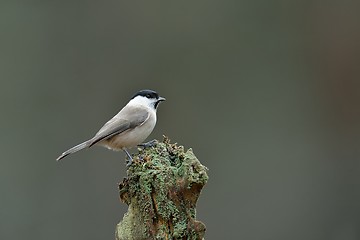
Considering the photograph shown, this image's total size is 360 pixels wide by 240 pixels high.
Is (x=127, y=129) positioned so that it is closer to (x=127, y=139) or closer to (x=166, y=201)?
(x=127, y=139)

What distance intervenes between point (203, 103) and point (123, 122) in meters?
2.54

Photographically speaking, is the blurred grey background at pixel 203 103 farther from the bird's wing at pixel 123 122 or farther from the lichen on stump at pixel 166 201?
the lichen on stump at pixel 166 201

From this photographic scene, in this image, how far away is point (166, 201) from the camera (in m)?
1.68

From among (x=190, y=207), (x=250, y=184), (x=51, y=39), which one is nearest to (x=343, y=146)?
(x=250, y=184)

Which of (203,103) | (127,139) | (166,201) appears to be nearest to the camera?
(166,201)

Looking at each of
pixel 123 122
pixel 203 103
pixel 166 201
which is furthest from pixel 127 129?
pixel 203 103

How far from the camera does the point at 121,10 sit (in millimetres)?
5098

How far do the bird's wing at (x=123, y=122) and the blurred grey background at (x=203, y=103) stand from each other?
219cm

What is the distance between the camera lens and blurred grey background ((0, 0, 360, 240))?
4.82 meters

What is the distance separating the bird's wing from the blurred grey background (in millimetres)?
2186

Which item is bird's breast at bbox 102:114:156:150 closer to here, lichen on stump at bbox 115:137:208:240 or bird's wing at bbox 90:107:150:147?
bird's wing at bbox 90:107:150:147

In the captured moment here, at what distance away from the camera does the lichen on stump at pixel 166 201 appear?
167 centimetres

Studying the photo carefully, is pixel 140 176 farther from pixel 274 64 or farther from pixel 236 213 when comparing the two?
pixel 274 64

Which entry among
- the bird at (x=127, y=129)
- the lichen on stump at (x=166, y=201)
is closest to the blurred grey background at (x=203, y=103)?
the bird at (x=127, y=129)
